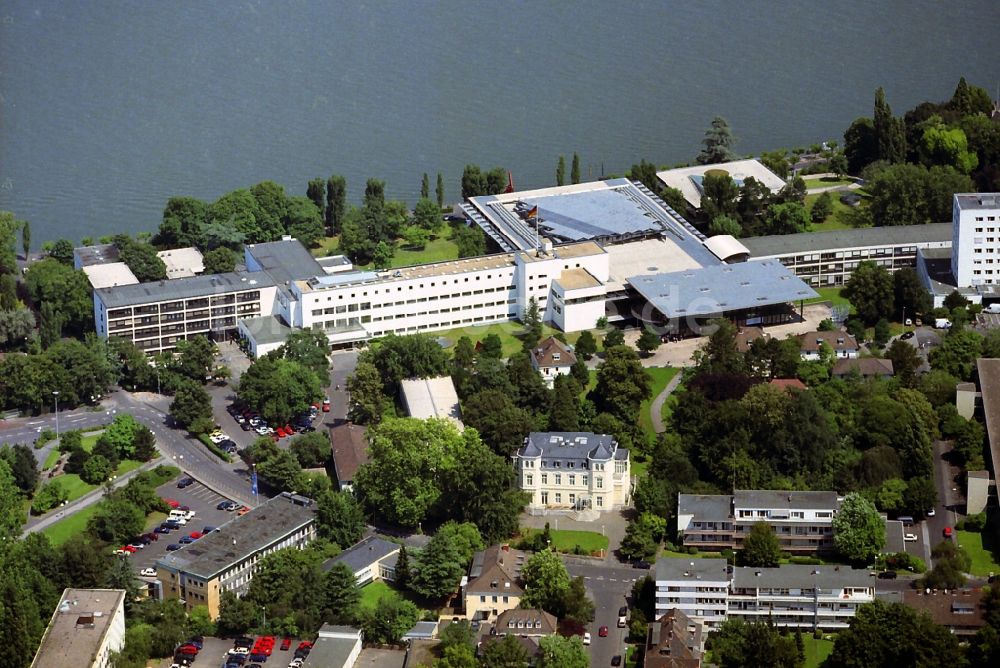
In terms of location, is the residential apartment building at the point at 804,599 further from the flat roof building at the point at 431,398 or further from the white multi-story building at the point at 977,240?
the white multi-story building at the point at 977,240

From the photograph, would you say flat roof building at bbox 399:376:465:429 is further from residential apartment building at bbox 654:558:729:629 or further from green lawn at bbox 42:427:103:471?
residential apartment building at bbox 654:558:729:629

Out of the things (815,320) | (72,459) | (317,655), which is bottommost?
(317,655)

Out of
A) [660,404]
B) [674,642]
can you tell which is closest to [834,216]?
[660,404]

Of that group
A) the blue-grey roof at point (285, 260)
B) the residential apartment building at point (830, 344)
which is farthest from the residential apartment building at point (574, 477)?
the blue-grey roof at point (285, 260)

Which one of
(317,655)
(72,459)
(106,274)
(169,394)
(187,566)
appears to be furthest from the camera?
(106,274)

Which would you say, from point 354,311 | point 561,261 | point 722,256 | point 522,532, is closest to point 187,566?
point 522,532

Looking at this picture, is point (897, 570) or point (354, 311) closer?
point (897, 570)

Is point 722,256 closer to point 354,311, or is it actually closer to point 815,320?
point 815,320
